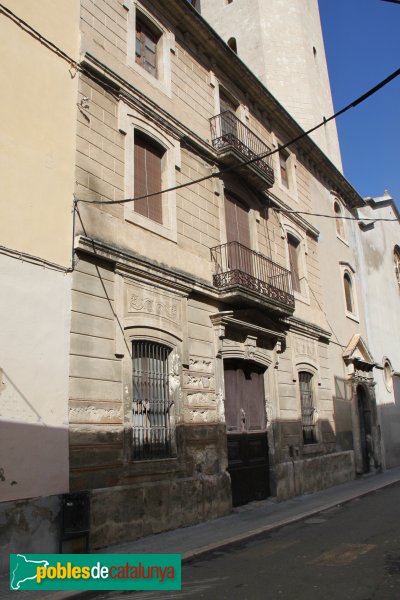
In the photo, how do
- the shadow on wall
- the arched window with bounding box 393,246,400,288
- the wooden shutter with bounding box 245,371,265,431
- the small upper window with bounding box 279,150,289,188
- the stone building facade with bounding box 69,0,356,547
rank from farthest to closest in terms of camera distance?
the arched window with bounding box 393,246,400,288 → the shadow on wall → the small upper window with bounding box 279,150,289,188 → the wooden shutter with bounding box 245,371,265,431 → the stone building facade with bounding box 69,0,356,547

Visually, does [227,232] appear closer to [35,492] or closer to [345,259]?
[35,492]

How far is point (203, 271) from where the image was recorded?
1118 centimetres

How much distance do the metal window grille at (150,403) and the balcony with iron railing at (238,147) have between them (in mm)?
5191

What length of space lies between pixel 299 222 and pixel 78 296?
10050mm

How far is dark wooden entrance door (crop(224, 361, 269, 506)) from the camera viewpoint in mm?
11289

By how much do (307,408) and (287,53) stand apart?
15611 mm

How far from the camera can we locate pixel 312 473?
45.8ft

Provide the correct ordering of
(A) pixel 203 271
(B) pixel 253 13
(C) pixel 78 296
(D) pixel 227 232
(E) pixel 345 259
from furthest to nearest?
1. (B) pixel 253 13
2. (E) pixel 345 259
3. (D) pixel 227 232
4. (A) pixel 203 271
5. (C) pixel 78 296

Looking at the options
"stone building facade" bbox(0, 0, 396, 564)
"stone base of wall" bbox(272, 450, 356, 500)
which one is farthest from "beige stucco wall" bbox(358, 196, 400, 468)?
"stone building facade" bbox(0, 0, 396, 564)

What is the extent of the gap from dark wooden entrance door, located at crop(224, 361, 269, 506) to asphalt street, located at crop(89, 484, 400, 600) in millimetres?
2552

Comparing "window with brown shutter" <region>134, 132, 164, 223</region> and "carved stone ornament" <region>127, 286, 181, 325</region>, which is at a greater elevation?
"window with brown shutter" <region>134, 132, 164, 223</region>

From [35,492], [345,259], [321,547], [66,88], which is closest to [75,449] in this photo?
[35,492]

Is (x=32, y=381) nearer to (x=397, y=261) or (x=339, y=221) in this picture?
(x=339, y=221)

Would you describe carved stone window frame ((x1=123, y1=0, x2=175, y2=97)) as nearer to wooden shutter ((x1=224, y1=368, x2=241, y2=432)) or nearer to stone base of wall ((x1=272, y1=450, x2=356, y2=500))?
wooden shutter ((x1=224, y1=368, x2=241, y2=432))
